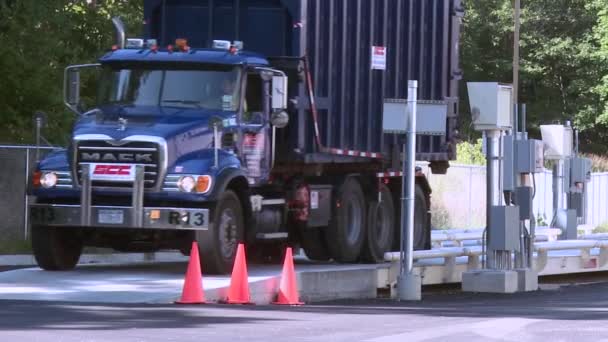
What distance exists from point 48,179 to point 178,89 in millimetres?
1989

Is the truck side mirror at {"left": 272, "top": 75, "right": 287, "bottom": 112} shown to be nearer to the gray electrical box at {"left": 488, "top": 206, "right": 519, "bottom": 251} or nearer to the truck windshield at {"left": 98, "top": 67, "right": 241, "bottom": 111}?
the truck windshield at {"left": 98, "top": 67, "right": 241, "bottom": 111}

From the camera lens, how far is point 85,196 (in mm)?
18375

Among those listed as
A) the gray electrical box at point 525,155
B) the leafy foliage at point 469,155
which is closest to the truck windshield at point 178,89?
the gray electrical box at point 525,155

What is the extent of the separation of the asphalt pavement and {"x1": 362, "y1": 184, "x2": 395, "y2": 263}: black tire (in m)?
5.17

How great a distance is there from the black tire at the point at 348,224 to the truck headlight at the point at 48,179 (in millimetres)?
4953

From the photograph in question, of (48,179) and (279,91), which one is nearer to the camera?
(48,179)

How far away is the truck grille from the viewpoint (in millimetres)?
18250

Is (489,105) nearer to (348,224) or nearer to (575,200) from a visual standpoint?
(348,224)

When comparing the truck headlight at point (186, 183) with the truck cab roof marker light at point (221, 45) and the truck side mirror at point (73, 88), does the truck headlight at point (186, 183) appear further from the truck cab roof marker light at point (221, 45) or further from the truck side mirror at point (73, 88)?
the truck side mirror at point (73, 88)

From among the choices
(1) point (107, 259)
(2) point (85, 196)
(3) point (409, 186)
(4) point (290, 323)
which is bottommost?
(1) point (107, 259)

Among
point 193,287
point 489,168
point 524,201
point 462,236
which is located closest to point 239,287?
point 193,287

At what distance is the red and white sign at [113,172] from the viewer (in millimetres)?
18266

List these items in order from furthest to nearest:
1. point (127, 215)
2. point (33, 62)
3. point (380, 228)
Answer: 1. point (33, 62)
2. point (380, 228)
3. point (127, 215)

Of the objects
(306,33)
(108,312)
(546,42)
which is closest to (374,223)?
(306,33)
